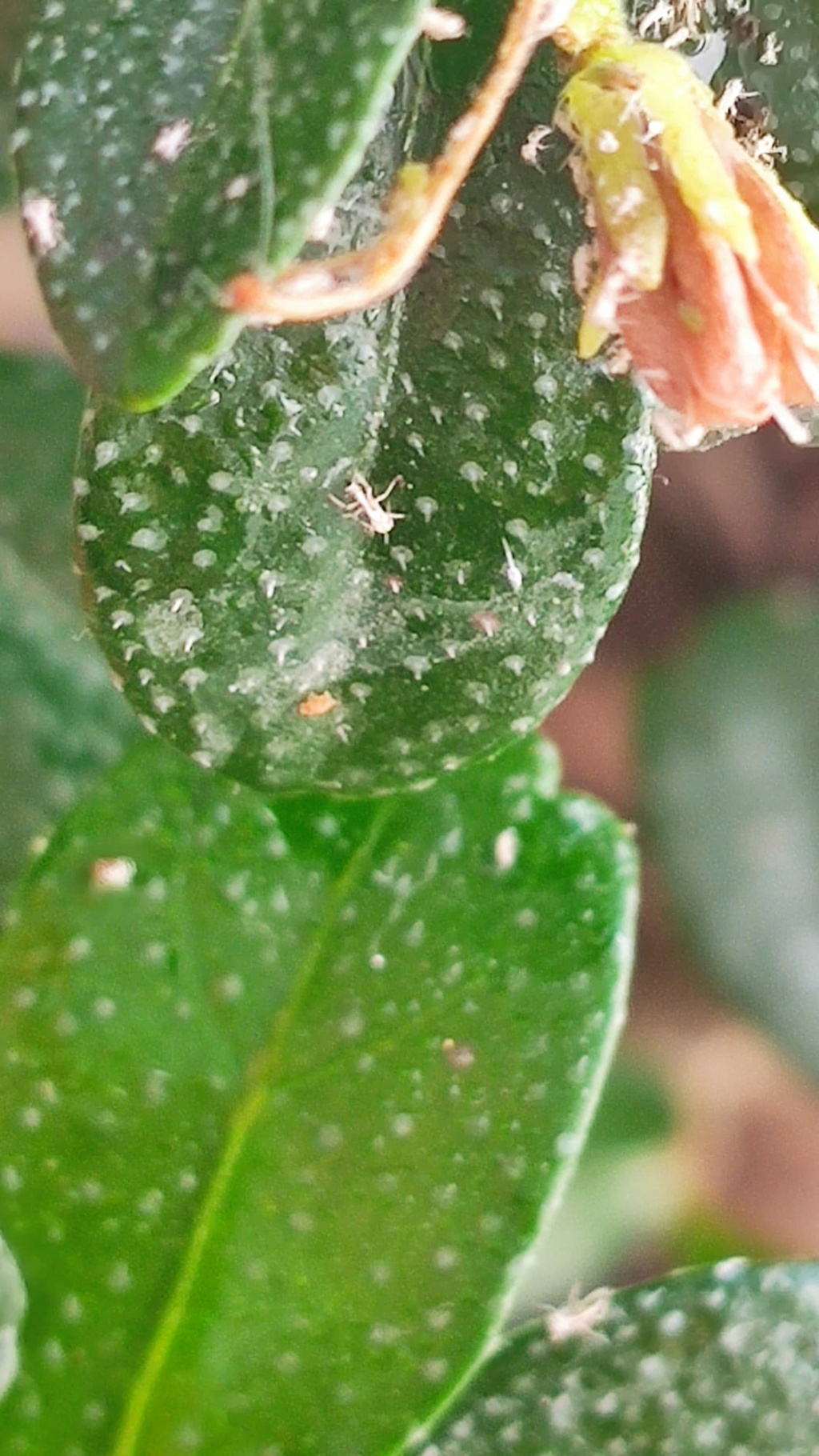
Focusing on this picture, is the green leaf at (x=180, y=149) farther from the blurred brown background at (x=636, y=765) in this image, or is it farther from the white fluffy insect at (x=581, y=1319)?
the blurred brown background at (x=636, y=765)

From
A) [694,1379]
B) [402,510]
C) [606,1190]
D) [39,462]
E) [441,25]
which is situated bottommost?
[606,1190]

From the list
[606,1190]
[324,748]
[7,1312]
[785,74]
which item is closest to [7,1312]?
[7,1312]

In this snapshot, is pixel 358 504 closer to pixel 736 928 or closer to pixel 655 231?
pixel 655 231

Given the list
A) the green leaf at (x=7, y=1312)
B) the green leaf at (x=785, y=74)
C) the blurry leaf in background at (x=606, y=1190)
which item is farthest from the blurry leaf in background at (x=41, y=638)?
the blurry leaf in background at (x=606, y=1190)

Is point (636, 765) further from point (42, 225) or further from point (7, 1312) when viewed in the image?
point (42, 225)

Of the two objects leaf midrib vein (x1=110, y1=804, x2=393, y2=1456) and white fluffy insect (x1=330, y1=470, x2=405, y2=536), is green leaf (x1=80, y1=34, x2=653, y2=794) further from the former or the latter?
leaf midrib vein (x1=110, y1=804, x2=393, y2=1456)

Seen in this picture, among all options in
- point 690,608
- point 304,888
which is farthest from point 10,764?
point 690,608
